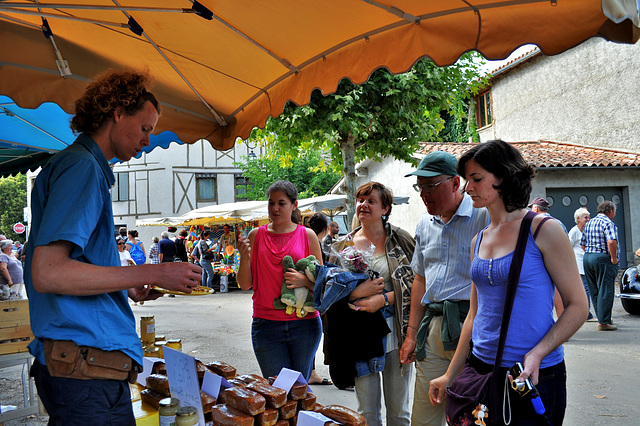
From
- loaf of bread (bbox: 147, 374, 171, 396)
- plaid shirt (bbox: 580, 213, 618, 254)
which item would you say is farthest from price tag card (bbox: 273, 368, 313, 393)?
plaid shirt (bbox: 580, 213, 618, 254)

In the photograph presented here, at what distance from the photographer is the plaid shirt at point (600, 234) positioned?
872 cm

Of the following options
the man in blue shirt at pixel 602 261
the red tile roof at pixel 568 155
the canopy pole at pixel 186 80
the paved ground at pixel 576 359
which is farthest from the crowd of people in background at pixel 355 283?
the red tile roof at pixel 568 155

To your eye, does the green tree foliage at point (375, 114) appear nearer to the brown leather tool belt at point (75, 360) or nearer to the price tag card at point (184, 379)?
the price tag card at point (184, 379)

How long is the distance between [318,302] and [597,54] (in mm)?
18735

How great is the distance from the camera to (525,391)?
1.94 m

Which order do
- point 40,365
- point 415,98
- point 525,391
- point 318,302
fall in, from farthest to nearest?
point 415,98, point 318,302, point 525,391, point 40,365

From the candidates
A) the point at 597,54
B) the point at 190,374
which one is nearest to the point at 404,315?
the point at 190,374

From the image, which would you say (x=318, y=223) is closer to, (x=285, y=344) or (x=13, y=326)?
(x=285, y=344)

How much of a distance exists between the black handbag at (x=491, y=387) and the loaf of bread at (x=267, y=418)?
797 mm

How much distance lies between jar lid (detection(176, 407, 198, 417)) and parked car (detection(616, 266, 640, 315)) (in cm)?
1004

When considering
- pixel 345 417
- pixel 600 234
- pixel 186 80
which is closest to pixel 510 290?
pixel 345 417

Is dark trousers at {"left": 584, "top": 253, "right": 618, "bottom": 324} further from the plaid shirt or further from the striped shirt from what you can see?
the striped shirt

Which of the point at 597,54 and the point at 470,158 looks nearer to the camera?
the point at 470,158

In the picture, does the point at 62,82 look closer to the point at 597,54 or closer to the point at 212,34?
the point at 212,34
